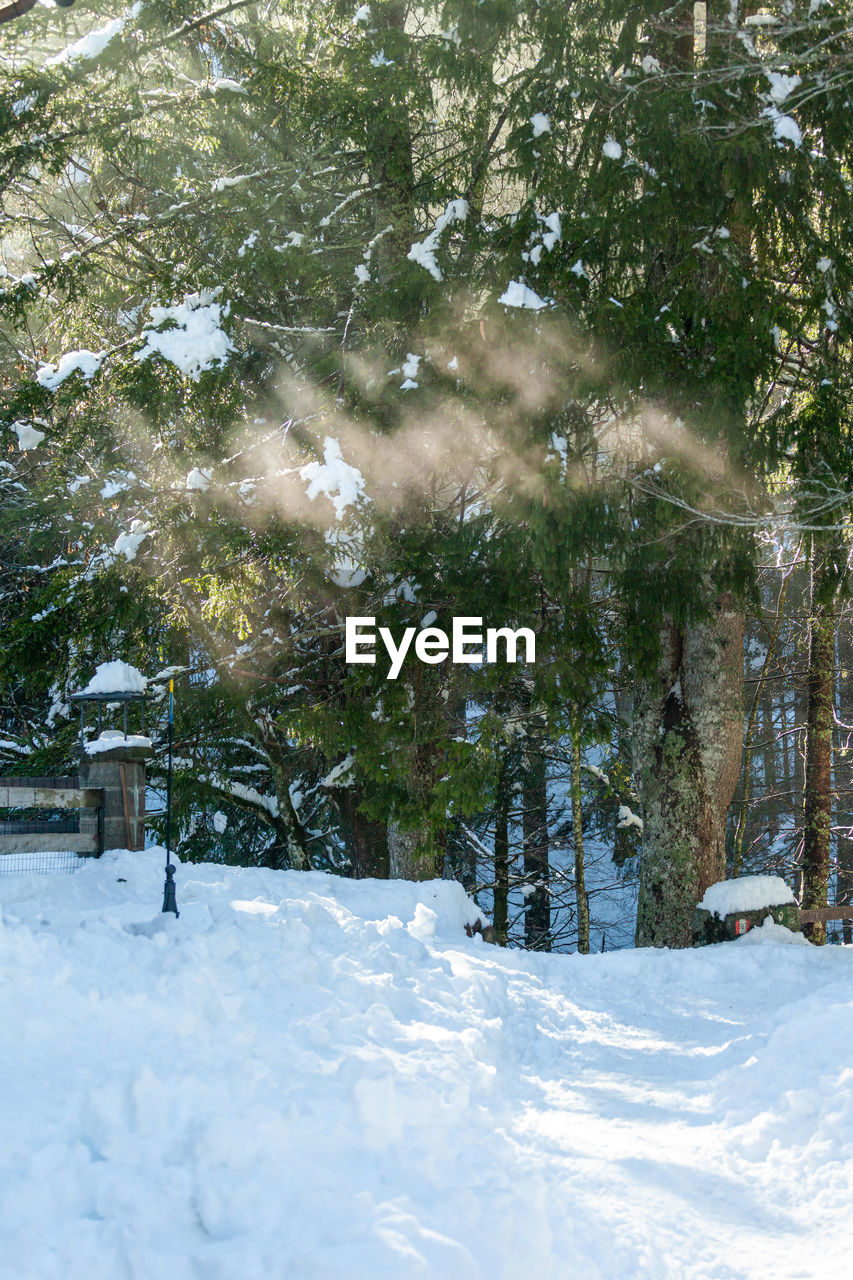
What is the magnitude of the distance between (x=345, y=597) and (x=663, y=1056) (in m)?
6.83

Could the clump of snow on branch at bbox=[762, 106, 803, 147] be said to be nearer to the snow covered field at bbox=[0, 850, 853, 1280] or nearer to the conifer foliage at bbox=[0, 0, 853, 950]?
the conifer foliage at bbox=[0, 0, 853, 950]

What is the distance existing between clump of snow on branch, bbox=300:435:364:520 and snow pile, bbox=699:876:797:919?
17.3 ft

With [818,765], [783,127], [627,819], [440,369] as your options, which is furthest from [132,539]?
[627,819]

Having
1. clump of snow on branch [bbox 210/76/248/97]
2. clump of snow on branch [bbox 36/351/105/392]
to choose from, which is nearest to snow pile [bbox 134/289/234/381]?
clump of snow on branch [bbox 36/351/105/392]

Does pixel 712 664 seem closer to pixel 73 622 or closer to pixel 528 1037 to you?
pixel 528 1037

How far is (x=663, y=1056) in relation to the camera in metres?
6.45

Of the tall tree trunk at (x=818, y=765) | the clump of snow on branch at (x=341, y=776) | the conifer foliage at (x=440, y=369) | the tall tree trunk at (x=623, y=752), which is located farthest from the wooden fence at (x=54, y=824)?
the tall tree trunk at (x=818, y=765)

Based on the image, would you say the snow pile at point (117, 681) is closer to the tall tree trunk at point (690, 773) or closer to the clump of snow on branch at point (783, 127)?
the tall tree trunk at point (690, 773)

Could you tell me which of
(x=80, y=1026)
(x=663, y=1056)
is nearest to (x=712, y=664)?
(x=663, y=1056)

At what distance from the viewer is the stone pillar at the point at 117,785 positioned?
9086mm

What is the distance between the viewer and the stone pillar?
9086 mm

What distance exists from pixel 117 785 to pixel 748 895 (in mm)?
6017

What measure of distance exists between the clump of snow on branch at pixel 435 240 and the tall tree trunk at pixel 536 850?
847 centimetres

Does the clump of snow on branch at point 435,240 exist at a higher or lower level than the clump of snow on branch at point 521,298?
higher
